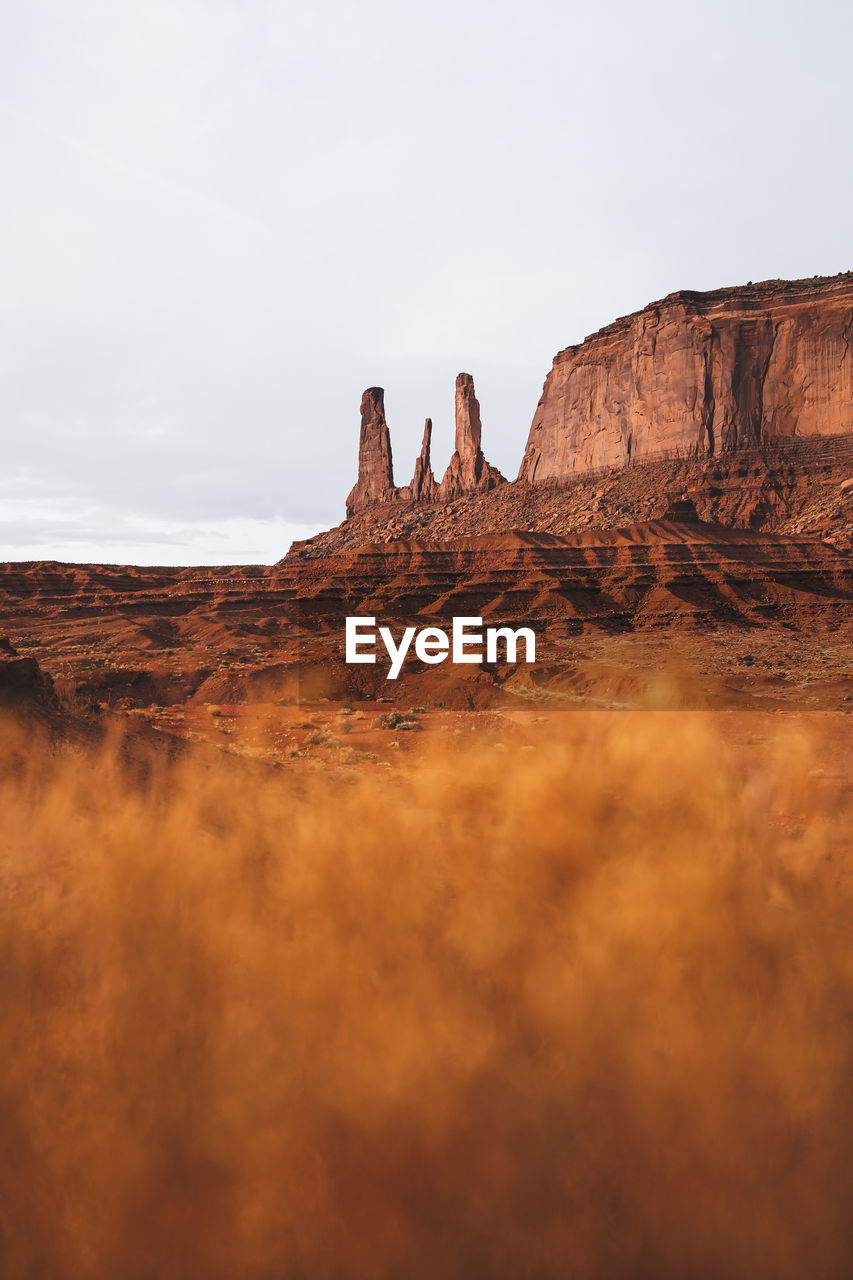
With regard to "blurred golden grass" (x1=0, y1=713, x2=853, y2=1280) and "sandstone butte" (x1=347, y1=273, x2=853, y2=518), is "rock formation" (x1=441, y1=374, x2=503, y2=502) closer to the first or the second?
"sandstone butte" (x1=347, y1=273, x2=853, y2=518)

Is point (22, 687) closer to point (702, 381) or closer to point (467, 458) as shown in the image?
point (702, 381)

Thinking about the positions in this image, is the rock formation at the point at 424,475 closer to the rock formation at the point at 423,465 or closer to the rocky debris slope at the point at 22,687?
the rock formation at the point at 423,465

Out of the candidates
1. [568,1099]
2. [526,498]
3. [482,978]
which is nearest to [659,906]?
[482,978]

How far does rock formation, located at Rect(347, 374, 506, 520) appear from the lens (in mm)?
121750

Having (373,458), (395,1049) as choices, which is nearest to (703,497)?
(373,458)

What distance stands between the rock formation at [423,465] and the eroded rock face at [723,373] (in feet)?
64.9

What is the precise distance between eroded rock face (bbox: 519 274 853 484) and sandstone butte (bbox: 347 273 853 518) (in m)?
0.14

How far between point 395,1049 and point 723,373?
104585 mm

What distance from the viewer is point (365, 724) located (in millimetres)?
19484

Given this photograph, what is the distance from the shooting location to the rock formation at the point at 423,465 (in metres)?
122

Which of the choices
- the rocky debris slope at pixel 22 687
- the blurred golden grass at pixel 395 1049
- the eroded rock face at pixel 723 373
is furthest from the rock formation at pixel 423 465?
the blurred golden grass at pixel 395 1049

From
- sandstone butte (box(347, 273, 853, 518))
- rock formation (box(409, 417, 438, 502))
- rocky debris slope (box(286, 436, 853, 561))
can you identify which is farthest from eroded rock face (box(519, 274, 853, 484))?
rock formation (box(409, 417, 438, 502))

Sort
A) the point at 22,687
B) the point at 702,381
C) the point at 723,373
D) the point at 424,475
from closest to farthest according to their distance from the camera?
the point at 22,687, the point at 723,373, the point at 702,381, the point at 424,475

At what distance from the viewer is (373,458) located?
14738cm
